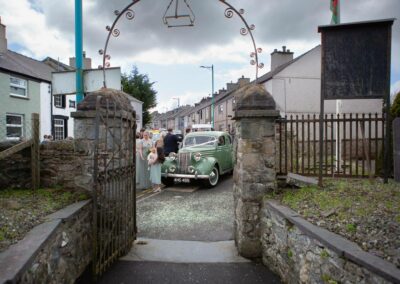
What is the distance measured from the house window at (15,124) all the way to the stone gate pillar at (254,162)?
17.9 metres

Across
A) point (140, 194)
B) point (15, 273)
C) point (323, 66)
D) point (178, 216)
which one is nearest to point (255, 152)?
point (323, 66)

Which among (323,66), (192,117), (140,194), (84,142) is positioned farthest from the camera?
(192,117)

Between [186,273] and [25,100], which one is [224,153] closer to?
[186,273]

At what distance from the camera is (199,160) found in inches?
402

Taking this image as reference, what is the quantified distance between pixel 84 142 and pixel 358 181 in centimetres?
459

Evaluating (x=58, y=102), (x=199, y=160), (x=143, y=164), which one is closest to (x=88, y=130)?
(x=143, y=164)

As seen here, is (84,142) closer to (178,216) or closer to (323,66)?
(178,216)

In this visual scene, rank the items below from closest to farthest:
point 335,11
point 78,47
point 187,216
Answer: point 78,47, point 187,216, point 335,11

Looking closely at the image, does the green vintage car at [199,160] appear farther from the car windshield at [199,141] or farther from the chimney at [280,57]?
the chimney at [280,57]

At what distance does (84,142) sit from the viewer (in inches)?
175

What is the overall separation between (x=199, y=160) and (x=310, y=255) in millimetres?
7266

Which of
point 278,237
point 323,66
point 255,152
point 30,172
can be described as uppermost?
point 323,66

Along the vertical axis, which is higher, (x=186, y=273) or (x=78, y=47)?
(x=78, y=47)

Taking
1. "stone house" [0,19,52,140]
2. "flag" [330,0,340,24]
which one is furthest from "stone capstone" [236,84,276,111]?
"stone house" [0,19,52,140]
